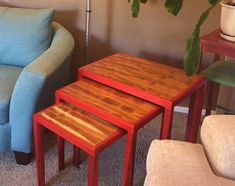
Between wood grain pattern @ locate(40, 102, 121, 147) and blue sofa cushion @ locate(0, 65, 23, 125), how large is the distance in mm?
297

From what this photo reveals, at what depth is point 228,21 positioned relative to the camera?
1.82 meters

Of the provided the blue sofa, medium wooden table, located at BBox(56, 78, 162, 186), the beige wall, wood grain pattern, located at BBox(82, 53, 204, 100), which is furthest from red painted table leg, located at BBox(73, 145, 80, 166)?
the beige wall

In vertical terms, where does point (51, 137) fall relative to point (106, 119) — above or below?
below

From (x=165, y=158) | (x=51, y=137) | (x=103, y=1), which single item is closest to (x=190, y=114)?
(x=165, y=158)

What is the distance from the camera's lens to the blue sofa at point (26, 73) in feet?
5.56

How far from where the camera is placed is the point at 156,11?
2.35 meters

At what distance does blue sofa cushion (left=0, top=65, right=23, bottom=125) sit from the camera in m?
1.76

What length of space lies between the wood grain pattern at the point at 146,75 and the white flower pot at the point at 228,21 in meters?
0.29

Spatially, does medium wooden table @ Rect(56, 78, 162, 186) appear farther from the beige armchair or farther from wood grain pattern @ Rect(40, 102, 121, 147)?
the beige armchair

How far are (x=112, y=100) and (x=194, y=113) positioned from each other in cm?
51

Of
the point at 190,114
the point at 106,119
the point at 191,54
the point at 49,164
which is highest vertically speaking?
the point at 191,54

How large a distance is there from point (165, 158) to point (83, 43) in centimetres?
156

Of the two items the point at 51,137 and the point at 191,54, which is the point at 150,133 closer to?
the point at 51,137

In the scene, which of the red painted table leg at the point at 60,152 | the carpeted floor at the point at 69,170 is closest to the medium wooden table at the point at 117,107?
the red painted table leg at the point at 60,152
